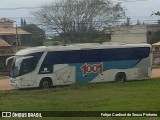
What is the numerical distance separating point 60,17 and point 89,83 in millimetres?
33833

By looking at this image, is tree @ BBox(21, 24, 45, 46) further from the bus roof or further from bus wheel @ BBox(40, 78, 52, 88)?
bus wheel @ BBox(40, 78, 52, 88)

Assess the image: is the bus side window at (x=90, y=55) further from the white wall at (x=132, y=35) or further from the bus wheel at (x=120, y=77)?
the white wall at (x=132, y=35)

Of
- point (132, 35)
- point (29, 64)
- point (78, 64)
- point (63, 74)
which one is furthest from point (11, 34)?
point (29, 64)

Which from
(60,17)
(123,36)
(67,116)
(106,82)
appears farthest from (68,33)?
(67,116)

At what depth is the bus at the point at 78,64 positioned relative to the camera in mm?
25453

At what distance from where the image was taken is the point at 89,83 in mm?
27156

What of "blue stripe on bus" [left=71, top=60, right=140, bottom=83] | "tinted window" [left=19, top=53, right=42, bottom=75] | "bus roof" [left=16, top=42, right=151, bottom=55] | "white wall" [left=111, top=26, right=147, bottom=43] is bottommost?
"white wall" [left=111, top=26, right=147, bottom=43]

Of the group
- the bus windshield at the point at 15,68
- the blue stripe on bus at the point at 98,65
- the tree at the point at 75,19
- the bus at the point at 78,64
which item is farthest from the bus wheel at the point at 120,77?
the tree at the point at 75,19

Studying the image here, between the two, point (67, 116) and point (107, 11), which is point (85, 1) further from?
point (67, 116)

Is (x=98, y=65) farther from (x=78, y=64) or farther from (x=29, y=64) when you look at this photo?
(x=29, y=64)

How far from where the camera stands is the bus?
25.5 metres

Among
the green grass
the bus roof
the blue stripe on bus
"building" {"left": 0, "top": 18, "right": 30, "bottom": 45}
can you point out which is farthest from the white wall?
the green grass

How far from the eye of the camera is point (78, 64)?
26844 millimetres

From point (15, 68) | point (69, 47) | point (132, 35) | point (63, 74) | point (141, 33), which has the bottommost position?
point (132, 35)
